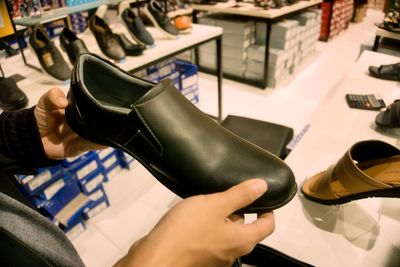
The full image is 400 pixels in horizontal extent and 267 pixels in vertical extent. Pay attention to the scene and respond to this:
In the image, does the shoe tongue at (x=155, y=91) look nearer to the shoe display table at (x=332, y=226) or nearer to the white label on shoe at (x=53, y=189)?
the shoe display table at (x=332, y=226)

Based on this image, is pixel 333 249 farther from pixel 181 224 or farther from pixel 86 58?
pixel 86 58

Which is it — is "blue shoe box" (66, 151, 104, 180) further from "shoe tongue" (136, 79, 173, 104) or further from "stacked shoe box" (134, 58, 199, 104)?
"shoe tongue" (136, 79, 173, 104)

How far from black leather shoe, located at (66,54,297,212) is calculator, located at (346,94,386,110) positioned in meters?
0.61

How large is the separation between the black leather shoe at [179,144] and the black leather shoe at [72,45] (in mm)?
593

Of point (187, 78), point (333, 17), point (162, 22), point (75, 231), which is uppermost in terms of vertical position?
point (162, 22)

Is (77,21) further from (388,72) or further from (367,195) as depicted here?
(367,195)

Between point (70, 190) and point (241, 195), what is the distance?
1004 mm

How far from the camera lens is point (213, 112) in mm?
2059

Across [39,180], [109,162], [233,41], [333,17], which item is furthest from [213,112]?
[333,17]

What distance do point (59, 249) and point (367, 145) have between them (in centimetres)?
56

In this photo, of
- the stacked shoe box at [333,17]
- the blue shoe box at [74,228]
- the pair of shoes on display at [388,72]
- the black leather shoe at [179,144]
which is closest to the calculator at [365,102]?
the pair of shoes on display at [388,72]

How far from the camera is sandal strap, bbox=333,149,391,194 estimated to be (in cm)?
49

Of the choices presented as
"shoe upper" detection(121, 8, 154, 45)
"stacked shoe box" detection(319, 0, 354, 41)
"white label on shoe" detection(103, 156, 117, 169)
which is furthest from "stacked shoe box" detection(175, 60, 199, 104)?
"stacked shoe box" detection(319, 0, 354, 41)

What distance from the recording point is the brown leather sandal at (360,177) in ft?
1.63
